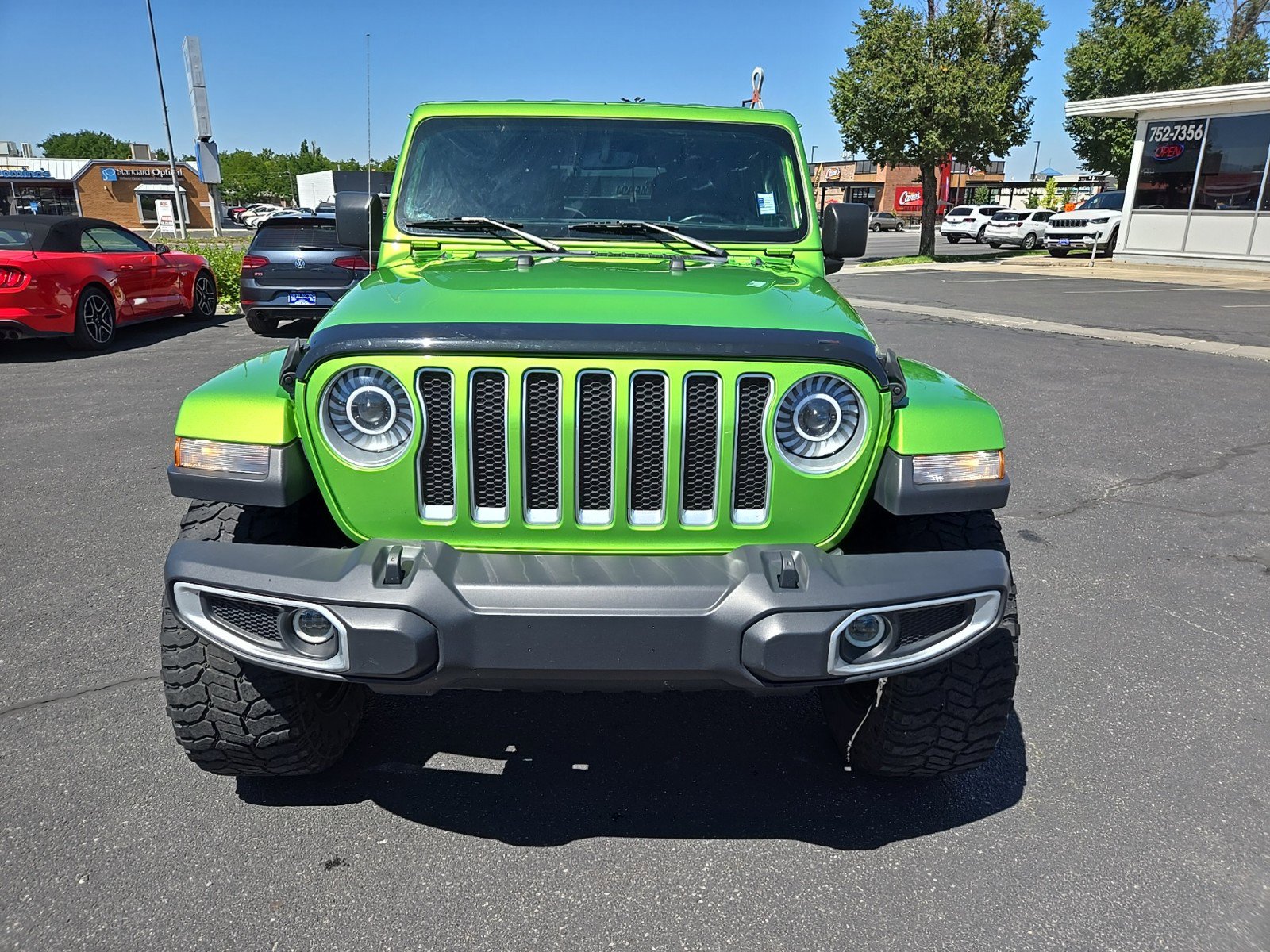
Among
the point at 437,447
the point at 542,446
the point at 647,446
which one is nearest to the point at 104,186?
the point at 437,447

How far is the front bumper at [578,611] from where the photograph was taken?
76.2 inches

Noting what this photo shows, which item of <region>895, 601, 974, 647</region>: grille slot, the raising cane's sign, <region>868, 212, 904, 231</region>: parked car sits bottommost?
<region>868, 212, 904, 231</region>: parked car

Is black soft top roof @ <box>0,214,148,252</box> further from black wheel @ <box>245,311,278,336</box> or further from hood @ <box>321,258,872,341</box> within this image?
hood @ <box>321,258,872,341</box>

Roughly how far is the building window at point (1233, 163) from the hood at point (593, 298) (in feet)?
74.1

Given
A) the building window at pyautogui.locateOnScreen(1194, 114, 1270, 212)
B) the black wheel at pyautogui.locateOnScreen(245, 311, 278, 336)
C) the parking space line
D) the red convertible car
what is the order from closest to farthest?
the red convertible car
the parking space line
the black wheel at pyautogui.locateOnScreen(245, 311, 278, 336)
the building window at pyautogui.locateOnScreen(1194, 114, 1270, 212)

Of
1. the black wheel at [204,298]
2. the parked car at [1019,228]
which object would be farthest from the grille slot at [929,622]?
the parked car at [1019,228]

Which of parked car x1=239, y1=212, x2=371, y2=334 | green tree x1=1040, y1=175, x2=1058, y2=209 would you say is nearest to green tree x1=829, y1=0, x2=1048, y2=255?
green tree x1=1040, y1=175, x2=1058, y2=209

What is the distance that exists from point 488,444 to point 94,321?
9.53 meters

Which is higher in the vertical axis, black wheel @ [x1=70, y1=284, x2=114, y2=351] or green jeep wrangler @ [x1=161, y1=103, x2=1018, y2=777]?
green jeep wrangler @ [x1=161, y1=103, x2=1018, y2=777]

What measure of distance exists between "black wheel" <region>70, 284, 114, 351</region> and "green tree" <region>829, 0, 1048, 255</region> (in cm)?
2007

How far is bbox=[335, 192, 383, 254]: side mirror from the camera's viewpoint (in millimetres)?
3375

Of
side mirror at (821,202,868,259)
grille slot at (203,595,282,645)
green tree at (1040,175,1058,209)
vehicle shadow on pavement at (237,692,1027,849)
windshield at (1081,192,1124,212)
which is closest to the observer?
grille slot at (203,595,282,645)

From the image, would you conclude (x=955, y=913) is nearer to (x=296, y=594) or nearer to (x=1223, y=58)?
(x=296, y=594)

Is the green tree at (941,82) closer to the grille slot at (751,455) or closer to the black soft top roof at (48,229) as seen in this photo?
the black soft top roof at (48,229)
